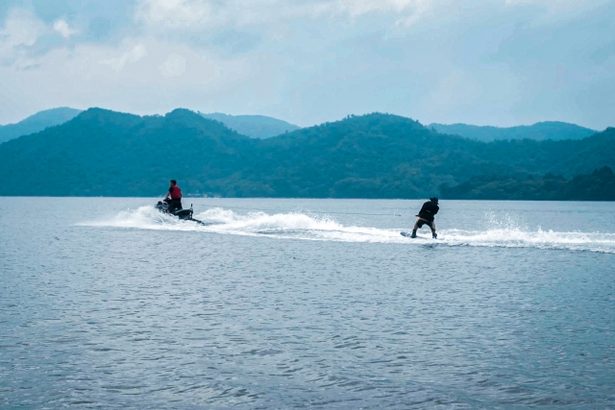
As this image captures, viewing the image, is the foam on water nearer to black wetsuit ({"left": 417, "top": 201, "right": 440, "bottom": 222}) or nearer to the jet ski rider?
black wetsuit ({"left": 417, "top": 201, "right": 440, "bottom": 222})

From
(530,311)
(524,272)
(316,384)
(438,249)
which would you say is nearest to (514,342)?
(530,311)

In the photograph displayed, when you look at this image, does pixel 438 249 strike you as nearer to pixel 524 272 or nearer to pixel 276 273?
pixel 524 272

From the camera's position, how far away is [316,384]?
1357 centimetres

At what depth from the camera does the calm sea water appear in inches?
515

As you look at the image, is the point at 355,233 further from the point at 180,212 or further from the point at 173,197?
the point at 180,212

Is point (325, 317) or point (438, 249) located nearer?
point (325, 317)

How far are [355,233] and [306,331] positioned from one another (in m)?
33.9

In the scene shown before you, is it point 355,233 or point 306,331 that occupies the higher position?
point 355,233

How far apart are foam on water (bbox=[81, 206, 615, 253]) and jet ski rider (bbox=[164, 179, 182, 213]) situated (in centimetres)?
205

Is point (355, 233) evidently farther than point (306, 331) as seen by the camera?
Yes

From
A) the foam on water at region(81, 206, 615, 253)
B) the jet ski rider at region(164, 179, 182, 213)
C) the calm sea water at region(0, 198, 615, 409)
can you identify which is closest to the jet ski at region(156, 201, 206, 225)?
the jet ski rider at region(164, 179, 182, 213)

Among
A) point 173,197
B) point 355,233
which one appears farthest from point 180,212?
point 355,233

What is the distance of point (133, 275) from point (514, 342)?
18323 millimetres

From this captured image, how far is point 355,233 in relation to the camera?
51969mm
